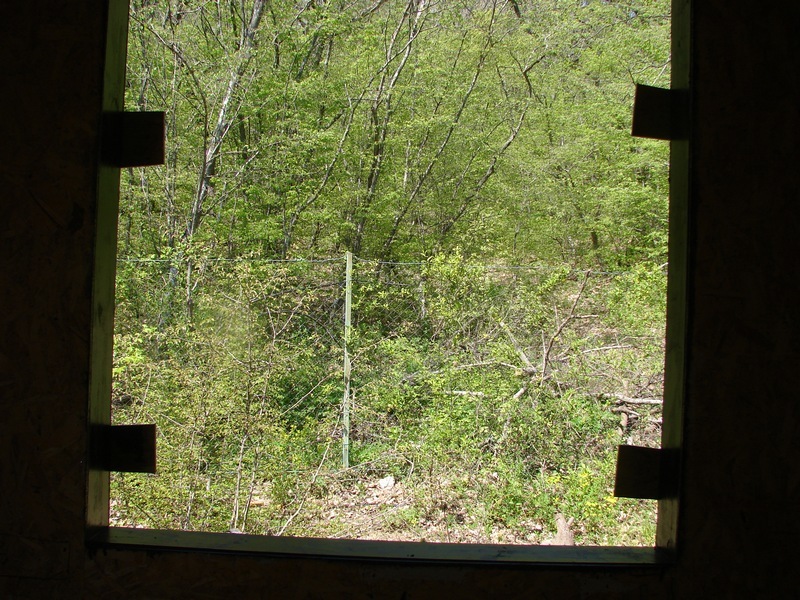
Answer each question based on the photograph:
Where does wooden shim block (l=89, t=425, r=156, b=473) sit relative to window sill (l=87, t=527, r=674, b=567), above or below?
above

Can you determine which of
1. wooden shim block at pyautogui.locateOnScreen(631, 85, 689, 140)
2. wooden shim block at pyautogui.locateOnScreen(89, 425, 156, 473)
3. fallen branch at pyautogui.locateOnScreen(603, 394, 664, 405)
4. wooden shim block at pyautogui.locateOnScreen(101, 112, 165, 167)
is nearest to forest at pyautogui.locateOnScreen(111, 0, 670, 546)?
fallen branch at pyautogui.locateOnScreen(603, 394, 664, 405)

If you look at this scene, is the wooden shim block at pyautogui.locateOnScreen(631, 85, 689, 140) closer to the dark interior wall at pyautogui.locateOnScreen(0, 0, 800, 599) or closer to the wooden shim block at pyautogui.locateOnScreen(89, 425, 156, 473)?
the dark interior wall at pyautogui.locateOnScreen(0, 0, 800, 599)

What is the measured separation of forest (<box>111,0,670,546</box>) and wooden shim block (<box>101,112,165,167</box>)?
10.3 feet

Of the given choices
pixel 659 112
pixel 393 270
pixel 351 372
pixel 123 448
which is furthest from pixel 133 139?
pixel 393 270

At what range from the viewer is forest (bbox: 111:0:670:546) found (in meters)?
4.56

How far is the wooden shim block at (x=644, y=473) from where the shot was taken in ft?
4.16
